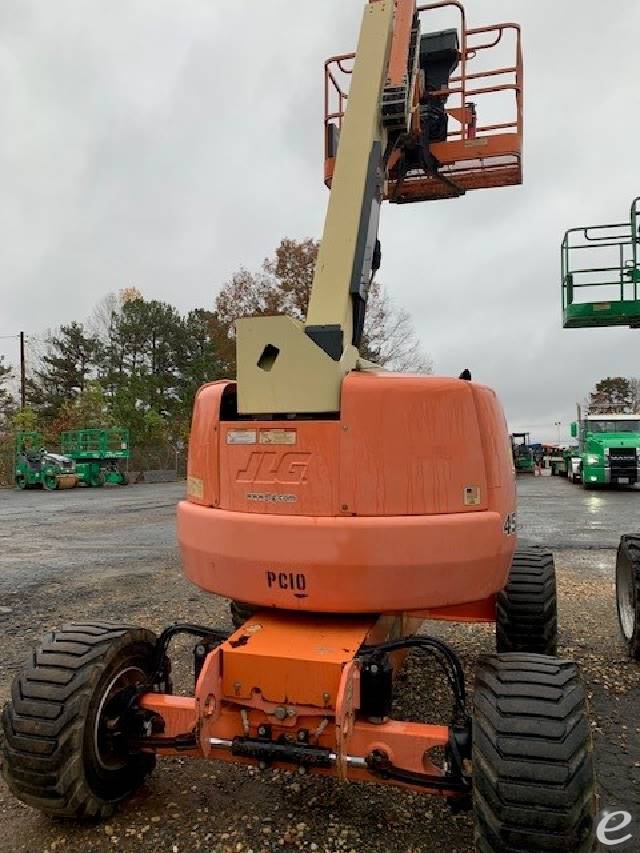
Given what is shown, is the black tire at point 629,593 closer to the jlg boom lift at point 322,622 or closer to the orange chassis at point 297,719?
the jlg boom lift at point 322,622

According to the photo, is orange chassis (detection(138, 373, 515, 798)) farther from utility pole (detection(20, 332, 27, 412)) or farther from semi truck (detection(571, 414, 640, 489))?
utility pole (detection(20, 332, 27, 412))

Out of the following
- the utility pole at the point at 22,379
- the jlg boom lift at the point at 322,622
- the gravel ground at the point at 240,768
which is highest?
the utility pole at the point at 22,379

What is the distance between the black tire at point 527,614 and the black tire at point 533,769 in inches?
74.0

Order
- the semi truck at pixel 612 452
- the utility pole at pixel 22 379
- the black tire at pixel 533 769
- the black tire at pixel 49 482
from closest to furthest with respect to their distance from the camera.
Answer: the black tire at pixel 533 769, the semi truck at pixel 612 452, the black tire at pixel 49 482, the utility pole at pixel 22 379

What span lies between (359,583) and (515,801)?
1.03 m

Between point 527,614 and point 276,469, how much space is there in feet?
7.77

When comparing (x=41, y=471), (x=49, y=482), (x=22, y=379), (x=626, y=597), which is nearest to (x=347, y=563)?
(x=626, y=597)

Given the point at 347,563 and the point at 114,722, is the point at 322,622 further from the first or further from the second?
the point at 114,722

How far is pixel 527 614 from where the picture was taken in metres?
4.63

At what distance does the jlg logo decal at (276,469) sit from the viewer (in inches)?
126

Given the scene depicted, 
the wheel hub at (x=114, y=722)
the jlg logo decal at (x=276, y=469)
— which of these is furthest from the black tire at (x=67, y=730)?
the jlg logo decal at (x=276, y=469)

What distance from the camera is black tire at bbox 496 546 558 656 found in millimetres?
4633

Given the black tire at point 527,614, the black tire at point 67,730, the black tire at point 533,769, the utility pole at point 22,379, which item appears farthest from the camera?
the utility pole at point 22,379

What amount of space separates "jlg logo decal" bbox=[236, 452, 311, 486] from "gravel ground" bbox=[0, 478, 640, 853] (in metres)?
1.61
